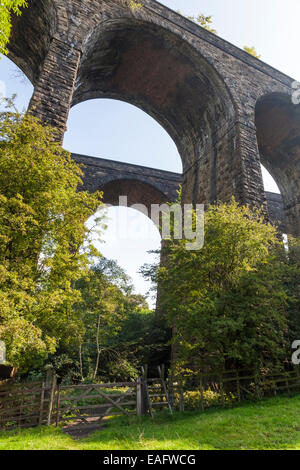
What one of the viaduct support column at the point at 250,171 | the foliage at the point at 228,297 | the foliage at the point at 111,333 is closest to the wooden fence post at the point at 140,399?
the foliage at the point at 228,297

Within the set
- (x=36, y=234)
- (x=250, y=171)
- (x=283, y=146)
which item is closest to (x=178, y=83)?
(x=250, y=171)

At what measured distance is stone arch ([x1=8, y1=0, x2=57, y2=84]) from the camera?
31.5 ft

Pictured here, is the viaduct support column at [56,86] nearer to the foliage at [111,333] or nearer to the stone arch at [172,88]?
the stone arch at [172,88]

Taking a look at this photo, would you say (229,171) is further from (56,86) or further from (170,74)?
(56,86)

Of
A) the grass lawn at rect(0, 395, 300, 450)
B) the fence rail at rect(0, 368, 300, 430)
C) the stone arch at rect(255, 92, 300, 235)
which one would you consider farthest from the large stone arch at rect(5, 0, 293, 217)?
the grass lawn at rect(0, 395, 300, 450)

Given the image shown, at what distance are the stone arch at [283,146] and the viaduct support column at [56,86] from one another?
958 cm

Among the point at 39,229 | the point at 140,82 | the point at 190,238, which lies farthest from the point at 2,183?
the point at 140,82

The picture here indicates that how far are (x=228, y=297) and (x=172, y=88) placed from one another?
34.6 feet

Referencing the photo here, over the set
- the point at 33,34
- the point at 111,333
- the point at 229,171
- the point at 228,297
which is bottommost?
the point at 111,333

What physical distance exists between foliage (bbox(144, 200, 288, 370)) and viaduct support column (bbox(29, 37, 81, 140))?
15.4 feet

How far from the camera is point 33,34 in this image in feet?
33.3

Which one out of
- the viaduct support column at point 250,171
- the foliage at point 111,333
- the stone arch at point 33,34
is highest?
the stone arch at point 33,34

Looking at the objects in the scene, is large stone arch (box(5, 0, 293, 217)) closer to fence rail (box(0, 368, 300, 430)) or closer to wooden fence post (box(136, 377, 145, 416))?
fence rail (box(0, 368, 300, 430))

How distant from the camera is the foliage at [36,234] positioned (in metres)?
4.79
